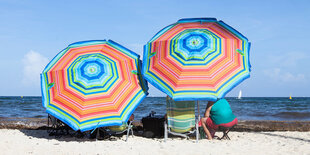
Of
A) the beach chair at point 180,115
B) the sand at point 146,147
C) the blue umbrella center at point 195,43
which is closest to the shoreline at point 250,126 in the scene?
the sand at point 146,147

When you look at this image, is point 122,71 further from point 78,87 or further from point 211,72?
point 211,72

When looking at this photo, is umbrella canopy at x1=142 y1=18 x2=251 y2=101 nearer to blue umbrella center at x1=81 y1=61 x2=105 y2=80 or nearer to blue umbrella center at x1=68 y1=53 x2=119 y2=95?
blue umbrella center at x1=68 y1=53 x2=119 y2=95

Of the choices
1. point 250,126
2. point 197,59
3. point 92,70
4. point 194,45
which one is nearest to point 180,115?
point 197,59

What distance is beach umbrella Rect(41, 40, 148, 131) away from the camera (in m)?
5.57

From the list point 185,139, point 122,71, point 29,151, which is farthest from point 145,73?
point 29,151

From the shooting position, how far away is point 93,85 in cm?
571

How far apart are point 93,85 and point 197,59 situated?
2.17m

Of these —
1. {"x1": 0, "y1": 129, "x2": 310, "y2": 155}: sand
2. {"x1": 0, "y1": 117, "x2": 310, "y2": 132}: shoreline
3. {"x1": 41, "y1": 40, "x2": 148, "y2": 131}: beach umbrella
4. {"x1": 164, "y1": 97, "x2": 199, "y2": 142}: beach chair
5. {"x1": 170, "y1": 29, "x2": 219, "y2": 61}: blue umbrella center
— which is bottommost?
{"x1": 0, "y1": 117, "x2": 310, "y2": 132}: shoreline

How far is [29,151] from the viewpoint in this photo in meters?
5.12

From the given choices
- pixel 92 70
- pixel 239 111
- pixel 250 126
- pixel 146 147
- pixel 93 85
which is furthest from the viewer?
pixel 239 111

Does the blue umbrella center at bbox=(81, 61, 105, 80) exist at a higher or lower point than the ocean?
higher

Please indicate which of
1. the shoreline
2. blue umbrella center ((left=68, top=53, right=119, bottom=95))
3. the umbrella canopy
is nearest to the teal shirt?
the umbrella canopy

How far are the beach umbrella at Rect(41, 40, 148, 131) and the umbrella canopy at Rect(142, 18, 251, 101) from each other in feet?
1.36

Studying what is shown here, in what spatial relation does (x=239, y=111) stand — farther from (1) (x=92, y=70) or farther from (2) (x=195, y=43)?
(1) (x=92, y=70)
